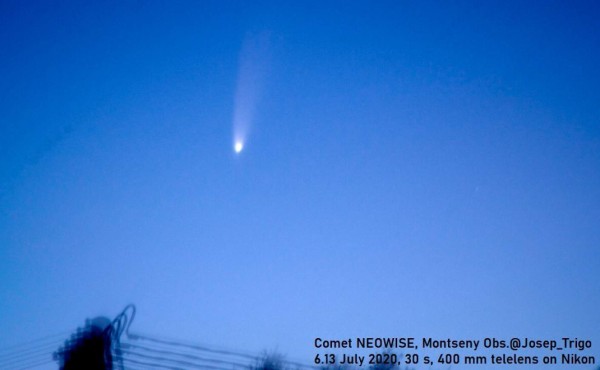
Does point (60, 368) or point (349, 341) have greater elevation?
point (349, 341)

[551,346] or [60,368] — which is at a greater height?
[551,346]

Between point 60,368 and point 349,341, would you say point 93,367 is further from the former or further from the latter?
point 349,341

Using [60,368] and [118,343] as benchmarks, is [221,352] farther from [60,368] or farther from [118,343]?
[60,368]

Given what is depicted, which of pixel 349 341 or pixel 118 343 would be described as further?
pixel 349 341

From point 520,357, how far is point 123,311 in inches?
559

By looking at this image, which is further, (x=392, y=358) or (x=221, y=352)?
(x=392, y=358)

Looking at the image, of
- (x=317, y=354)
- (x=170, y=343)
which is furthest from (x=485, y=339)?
(x=170, y=343)

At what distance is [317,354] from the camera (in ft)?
50.8


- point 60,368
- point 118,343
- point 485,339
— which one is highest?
point 485,339

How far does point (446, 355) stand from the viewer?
15383mm

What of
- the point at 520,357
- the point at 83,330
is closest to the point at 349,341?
the point at 520,357

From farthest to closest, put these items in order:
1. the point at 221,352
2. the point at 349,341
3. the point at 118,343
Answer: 1. the point at 349,341
2. the point at 118,343
3. the point at 221,352

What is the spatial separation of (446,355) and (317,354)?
183 inches

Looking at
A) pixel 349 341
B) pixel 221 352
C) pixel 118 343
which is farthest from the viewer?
pixel 349 341
